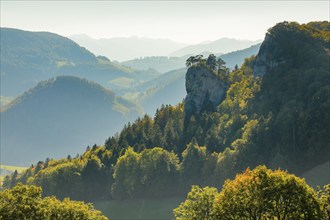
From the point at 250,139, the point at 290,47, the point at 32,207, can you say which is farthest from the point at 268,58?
the point at 32,207

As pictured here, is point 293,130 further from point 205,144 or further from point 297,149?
point 205,144

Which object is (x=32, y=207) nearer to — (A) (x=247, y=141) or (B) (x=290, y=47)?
(A) (x=247, y=141)

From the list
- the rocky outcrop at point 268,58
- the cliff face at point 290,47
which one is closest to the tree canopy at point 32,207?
the cliff face at point 290,47

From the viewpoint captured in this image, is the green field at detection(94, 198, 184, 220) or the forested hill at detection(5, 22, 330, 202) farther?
the forested hill at detection(5, 22, 330, 202)

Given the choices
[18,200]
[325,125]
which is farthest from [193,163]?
[18,200]

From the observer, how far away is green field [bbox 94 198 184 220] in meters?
147

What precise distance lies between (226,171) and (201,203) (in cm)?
9504

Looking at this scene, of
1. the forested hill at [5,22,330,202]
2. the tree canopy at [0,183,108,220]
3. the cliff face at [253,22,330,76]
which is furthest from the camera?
the cliff face at [253,22,330,76]

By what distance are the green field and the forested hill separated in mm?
5733

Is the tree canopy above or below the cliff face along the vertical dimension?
below

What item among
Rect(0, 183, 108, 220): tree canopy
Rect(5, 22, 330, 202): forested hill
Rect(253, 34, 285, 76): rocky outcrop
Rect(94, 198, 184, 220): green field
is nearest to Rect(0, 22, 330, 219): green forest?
Rect(5, 22, 330, 202): forested hill

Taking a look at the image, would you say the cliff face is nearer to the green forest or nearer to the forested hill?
the forested hill

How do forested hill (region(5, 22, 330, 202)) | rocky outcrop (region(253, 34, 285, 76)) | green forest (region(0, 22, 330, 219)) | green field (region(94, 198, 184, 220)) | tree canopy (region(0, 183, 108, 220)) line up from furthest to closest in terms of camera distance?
1. rocky outcrop (region(253, 34, 285, 76))
2. forested hill (region(5, 22, 330, 202))
3. green forest (region(0, 22, 330, 219))
4. green field (region(94, 198, 184, 220))
5. tree canopy (region(0, 183, 108, 220))

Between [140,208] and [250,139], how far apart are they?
46433 millimetres
